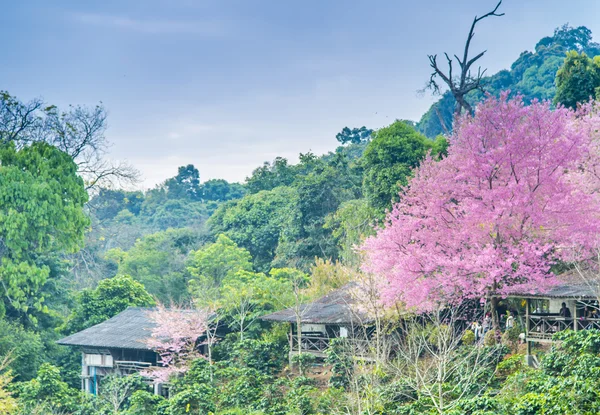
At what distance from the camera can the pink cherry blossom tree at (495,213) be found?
2222 cm

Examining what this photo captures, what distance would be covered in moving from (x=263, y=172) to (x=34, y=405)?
33.7 m

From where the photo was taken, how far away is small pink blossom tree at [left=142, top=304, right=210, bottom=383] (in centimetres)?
3028

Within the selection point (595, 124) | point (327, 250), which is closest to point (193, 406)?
Answer: point (595, 124)

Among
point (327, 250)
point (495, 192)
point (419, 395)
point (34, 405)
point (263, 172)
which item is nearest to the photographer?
point (419, 395)

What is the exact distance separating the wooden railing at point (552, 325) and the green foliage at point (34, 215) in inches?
878

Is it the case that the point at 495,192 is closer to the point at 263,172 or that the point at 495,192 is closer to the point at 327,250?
the point at 327,250

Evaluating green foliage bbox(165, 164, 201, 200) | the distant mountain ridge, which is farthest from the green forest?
green foliage bbox(165, 164, 201, 200)

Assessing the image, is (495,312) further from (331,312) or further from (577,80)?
(577,80)

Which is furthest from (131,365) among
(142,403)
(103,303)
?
(103,303)

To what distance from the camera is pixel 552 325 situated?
22719 millimetres

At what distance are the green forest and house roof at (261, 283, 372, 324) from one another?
3.12 feet

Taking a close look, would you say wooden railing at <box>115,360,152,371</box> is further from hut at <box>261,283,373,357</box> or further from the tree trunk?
the tree trunk

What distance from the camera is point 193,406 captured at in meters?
26.7

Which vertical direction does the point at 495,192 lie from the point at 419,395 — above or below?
above
